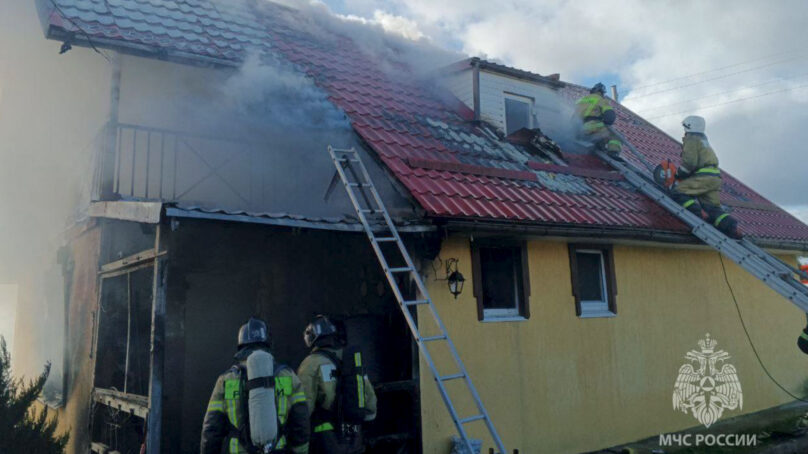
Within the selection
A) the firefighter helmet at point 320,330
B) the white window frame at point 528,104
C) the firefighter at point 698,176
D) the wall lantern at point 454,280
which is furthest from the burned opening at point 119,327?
the firefighter at point 698,176

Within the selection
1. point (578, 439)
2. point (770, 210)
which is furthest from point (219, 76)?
point (770, 210)

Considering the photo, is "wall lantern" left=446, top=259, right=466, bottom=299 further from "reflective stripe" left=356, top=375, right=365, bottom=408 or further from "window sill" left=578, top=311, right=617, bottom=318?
"window sill" left=578, top=311, right=617, bottom=318

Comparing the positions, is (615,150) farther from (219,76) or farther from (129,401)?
(129,401)

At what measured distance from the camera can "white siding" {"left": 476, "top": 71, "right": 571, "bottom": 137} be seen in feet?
32.0

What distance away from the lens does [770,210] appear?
12.3 metres

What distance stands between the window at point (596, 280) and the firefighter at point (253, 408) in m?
4.66

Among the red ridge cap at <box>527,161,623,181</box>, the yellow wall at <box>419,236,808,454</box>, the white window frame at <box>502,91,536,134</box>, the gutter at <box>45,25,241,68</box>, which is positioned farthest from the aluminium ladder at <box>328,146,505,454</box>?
the white window frame at <box>502,91,536,134</box>

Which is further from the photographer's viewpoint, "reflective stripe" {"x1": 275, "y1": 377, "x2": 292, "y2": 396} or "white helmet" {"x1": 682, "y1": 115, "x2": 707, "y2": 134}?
"white helmet" {"x1": 682, "y1": 115, "x2": 707, "y2": 134}

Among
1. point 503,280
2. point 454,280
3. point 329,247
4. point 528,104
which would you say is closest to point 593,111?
point 528,104

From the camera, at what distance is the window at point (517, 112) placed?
33.9ft

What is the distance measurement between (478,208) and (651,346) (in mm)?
3849

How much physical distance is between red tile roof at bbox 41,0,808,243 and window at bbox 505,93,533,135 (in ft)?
3.11

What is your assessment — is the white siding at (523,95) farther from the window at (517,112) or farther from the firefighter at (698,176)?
the firefighter at (698,176)

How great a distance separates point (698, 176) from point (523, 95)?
3204mm
